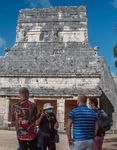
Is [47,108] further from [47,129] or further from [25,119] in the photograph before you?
[25,119]

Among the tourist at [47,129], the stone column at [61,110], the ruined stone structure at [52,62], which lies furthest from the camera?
the ruined stone structure at [52,62]

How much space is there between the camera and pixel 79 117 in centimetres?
658

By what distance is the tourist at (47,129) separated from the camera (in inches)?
345

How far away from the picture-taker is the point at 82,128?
6.54 meters

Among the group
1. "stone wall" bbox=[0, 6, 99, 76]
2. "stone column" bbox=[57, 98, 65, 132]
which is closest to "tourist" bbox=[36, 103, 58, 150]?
"stone column" bbox=[57, 98, 65, 132]

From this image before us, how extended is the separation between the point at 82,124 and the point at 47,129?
238 centimetres

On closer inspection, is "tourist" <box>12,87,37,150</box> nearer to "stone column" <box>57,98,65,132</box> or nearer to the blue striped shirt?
the blue striped shirt

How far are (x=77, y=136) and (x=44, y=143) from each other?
2484 millimetres

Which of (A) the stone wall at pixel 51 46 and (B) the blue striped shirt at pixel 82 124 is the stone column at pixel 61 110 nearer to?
(A) the stone wall at pixel 51 46

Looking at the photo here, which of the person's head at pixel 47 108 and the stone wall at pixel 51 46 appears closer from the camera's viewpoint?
the person's head at pixel 47 108

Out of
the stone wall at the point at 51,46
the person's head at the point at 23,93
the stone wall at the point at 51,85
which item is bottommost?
the person's head at the point at 23,93

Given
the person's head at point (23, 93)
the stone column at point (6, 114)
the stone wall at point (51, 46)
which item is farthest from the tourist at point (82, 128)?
the stone wall at point (51, 46)

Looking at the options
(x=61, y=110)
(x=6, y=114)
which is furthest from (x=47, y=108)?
(x=6, y=114)

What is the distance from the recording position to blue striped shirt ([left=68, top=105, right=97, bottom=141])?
652cm
